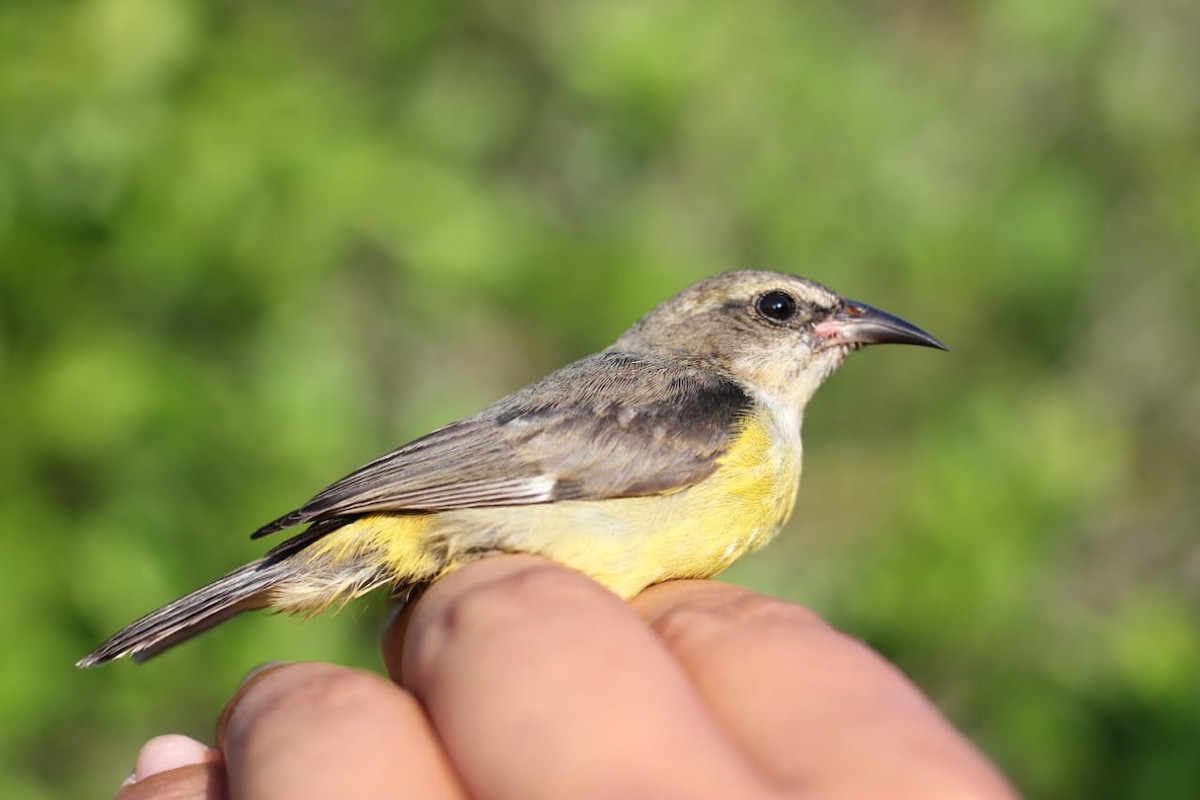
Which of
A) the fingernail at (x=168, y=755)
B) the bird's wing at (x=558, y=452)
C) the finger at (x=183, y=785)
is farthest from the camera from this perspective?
the bird's wing at (x=558, y=452)

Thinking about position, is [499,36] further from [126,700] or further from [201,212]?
[126,700]

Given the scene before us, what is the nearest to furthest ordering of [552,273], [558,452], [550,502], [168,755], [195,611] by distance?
[168,755], [195,611], [550,502], [558,452], [552,273]

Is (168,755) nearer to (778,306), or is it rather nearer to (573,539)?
(573,539)

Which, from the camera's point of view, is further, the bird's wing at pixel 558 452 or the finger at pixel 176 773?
the bird's wing at pixel 558 452

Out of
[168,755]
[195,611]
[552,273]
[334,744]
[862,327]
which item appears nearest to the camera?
[334,744]

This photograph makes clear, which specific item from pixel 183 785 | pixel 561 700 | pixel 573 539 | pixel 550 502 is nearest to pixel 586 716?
pixel 561 700

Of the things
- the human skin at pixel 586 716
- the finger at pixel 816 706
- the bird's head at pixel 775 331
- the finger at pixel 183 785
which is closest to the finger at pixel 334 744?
the human skin at pixel 586 716

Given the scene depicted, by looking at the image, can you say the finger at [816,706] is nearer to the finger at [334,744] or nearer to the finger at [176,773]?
the finger at [334,744]
